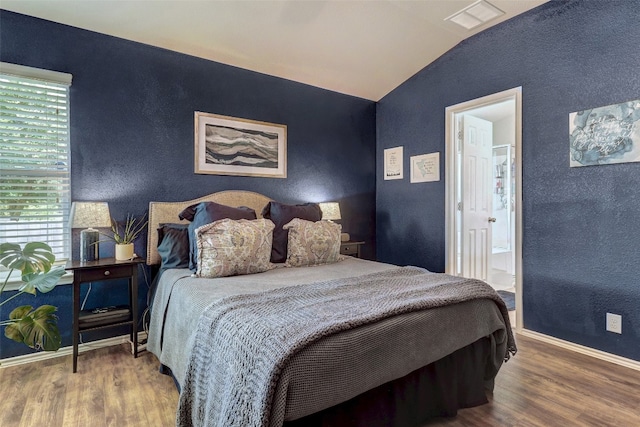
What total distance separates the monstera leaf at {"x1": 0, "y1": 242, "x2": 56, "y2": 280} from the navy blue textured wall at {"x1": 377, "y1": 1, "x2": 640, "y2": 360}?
12.1 ft

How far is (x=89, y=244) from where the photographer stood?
A: 8.13 ft

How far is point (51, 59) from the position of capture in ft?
8.15

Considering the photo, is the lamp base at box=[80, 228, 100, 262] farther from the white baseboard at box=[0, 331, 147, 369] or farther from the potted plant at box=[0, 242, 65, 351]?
the white baseboard at box=[0, 331, 147, 369]

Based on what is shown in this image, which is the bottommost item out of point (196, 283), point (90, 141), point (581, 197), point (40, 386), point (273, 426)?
point (40, 386)

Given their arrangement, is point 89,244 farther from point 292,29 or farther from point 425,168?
point 425,168

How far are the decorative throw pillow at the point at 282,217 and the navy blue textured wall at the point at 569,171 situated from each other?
191 centimetres

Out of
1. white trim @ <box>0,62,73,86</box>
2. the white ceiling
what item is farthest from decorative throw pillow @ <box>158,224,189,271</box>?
the white ceiling

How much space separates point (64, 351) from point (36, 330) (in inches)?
24.6

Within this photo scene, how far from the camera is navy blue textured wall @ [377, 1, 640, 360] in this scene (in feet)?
7.84

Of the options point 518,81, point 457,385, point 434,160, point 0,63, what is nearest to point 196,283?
point 457,385

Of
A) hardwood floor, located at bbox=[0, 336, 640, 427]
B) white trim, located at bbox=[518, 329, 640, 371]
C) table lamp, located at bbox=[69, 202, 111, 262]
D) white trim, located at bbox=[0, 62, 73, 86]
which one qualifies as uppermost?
white trim, located at bbox=[0, 62, 73, 86]

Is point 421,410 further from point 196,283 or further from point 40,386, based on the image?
point 40,386

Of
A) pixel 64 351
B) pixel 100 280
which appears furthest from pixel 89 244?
pixel 64 351

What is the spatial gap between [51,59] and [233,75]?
55.9 inches
